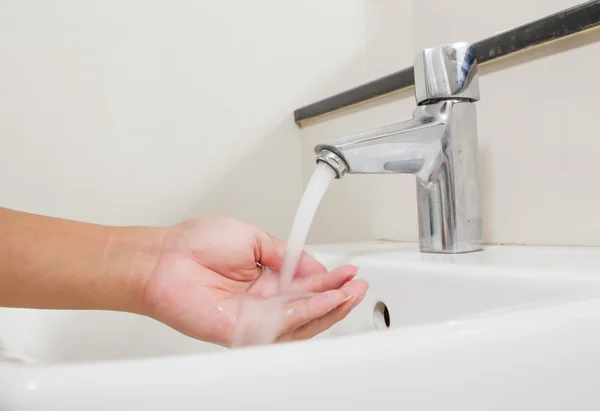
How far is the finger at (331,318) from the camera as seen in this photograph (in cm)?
38

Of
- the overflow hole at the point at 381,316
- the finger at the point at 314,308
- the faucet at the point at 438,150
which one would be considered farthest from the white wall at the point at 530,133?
the finger at the point at 314,308

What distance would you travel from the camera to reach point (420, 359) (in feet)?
0.70

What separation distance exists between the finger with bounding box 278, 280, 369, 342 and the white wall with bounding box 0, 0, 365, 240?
17.8 inches

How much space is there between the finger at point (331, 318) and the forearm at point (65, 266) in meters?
0.14

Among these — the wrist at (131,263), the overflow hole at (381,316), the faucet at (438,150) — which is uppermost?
the faucet at (438,150)

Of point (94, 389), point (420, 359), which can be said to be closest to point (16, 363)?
point (94, 389)

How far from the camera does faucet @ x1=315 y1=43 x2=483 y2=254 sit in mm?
488

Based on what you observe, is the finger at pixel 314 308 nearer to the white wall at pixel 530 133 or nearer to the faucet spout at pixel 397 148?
the faucet spout at pixel 397 148

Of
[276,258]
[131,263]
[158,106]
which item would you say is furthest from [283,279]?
[158,106]

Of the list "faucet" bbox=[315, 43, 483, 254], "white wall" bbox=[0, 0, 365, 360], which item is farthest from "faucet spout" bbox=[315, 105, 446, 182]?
"white wall" bbox=[0, 0, 365, 360]

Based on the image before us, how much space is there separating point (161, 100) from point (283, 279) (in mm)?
423

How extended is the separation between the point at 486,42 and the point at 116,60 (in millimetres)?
493

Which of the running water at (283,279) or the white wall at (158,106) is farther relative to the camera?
the white wall at (158,106)

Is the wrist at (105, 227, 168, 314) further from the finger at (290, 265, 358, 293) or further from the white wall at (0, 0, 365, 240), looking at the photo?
the white wall at (0, 0, 365, 240)
